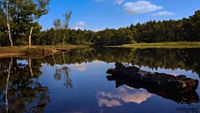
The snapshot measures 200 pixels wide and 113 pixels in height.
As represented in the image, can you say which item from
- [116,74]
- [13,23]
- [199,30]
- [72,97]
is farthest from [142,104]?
[199,30]

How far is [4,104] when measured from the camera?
1939 cm

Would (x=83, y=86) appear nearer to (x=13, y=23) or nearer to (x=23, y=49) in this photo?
(x=23, y=49)

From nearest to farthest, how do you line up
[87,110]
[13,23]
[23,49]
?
[87,110] → [23,49] → [13,23]

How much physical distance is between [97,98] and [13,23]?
8027 centimetres

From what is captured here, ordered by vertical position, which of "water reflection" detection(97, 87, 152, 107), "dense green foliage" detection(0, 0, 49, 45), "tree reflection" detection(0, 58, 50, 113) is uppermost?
"dense green foliage" detection(0, 0, 49, 45)

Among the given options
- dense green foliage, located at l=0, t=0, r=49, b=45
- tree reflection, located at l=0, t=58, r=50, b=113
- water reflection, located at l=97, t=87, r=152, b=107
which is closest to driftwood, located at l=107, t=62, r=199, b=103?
water reflection, located at l=97, t=87, r=152, b=107

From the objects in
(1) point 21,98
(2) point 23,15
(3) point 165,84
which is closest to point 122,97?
(3) point 165,84

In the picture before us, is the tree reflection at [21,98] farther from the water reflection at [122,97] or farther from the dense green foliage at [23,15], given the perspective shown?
the dense green foliage at [23,15]

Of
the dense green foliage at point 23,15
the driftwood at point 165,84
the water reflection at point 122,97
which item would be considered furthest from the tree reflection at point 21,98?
the dense green foliage at point 23,15

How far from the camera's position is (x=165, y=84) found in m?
23.8

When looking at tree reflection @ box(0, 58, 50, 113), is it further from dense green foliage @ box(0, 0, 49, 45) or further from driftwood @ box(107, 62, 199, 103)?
dense green foliage @ box(0, 0, 49, 45)

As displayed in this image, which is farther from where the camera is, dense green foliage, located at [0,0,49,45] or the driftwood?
dense green foliage, located at [0,0,49,45]

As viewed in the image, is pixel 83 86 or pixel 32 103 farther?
pixel 83 86

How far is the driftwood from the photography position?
21.4 m
